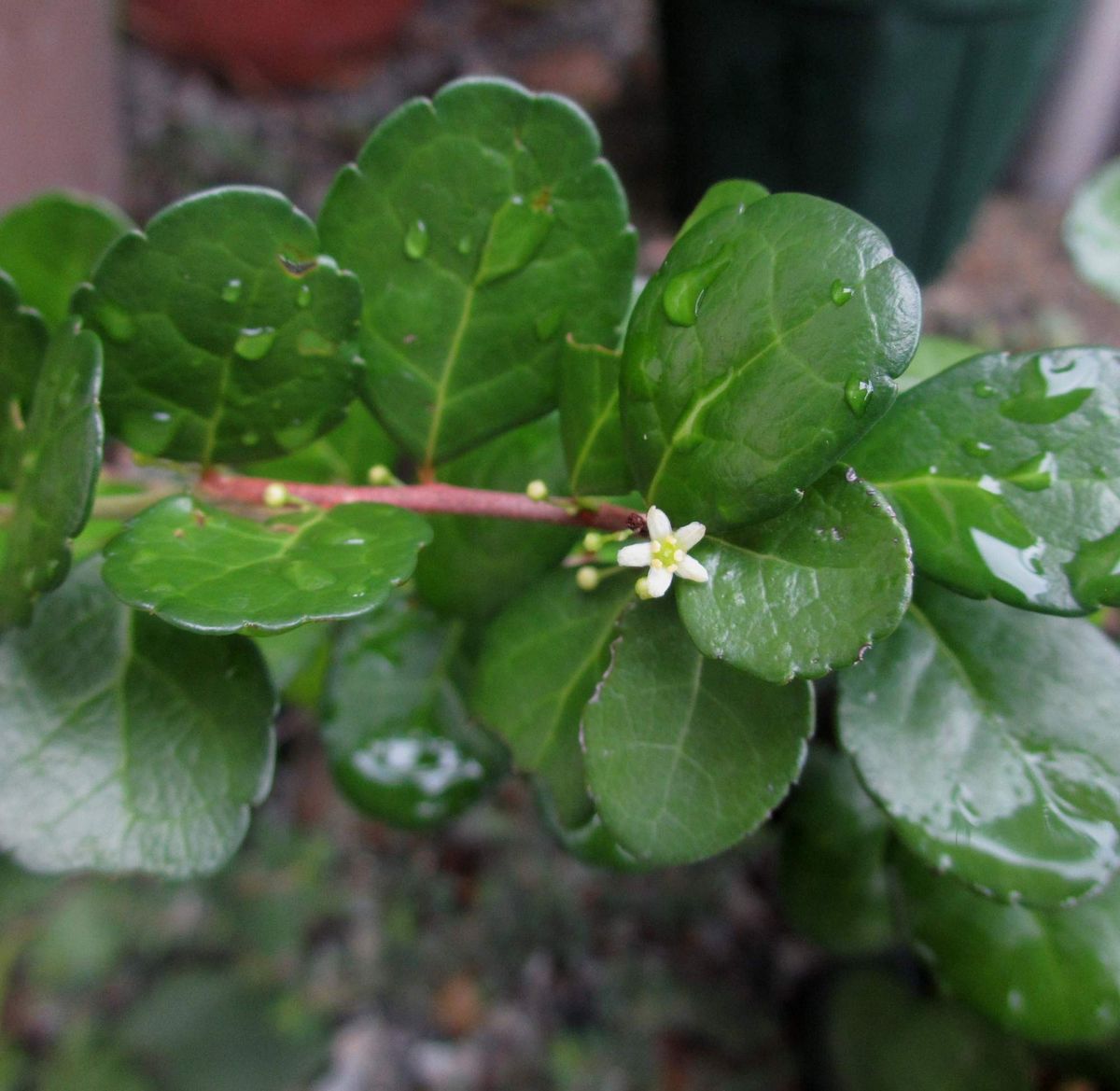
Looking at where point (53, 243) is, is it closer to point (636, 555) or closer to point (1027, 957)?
point (636, 555)

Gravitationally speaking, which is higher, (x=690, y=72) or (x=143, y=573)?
(x=143, y=573)

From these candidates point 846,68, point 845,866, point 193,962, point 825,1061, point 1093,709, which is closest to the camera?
point 1093,709

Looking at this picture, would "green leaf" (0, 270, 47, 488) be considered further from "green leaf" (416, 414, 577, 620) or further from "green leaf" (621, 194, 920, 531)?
"green leaf" (621, 194, 920, 531)

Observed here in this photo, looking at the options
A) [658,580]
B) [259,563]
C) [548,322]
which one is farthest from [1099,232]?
[259,563]

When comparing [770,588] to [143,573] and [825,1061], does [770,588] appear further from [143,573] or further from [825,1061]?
[825,1061]

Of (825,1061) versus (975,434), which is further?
(825,1061)

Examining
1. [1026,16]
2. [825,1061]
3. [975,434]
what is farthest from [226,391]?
[1026,16]
